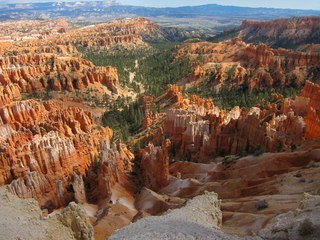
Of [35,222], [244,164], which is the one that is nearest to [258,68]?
[244,164]

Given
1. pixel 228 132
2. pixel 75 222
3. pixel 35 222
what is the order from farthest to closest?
pixel 228 132, pixel 75 222, pixel 35 222

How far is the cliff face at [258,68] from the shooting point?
205 ft

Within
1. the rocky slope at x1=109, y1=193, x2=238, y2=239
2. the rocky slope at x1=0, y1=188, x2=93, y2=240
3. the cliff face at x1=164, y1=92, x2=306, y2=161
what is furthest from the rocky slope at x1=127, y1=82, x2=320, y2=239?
the rocky slope at x1=0, y1=188, x2=93, y2=240

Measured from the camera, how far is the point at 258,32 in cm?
14488

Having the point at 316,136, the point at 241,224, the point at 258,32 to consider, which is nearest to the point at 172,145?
the point at 316,136

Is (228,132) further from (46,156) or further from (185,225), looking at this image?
(185,225)

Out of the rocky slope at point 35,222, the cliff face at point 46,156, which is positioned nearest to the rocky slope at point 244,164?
the rocky slope at point 35,222

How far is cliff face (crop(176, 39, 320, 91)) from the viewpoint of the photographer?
205 feet

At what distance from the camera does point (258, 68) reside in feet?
224

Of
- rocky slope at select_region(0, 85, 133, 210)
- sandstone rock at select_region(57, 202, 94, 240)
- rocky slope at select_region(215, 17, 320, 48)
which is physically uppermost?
sandstone rock at select_region(57, 202, 94, 240)

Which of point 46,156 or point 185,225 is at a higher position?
point 185,225

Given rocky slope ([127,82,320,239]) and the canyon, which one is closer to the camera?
the canyon

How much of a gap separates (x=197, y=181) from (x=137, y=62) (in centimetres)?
7718

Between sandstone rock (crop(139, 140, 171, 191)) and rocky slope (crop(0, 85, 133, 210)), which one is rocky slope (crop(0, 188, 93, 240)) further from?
sandstone rock (crop(139, 140, 171, 191))
